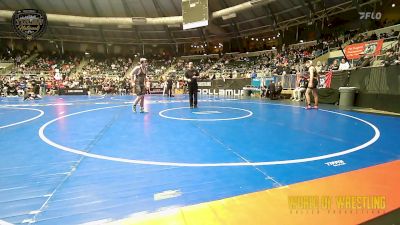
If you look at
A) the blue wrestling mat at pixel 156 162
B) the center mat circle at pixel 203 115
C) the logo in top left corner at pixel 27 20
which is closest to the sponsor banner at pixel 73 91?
the logo in top left corner at pixel 27 20

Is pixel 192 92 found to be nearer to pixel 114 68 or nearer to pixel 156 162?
pixel 156 162

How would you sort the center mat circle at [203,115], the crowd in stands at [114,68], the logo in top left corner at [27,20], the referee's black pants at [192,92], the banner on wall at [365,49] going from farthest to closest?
the logo in top left corner at [27,20] → the crowd in stands at [114,68] → the banner on wall at [365,49] → the referee's black pants at [192,92] → the center mat circle at [203,115]

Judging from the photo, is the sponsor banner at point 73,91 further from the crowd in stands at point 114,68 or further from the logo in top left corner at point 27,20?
the logo in top left corner at point 27,20

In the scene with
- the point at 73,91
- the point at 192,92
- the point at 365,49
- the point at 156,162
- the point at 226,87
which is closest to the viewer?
the point at 156,162

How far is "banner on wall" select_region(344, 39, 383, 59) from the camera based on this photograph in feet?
48.7

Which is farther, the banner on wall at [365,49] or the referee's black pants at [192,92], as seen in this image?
the banner on wall at [365,49]

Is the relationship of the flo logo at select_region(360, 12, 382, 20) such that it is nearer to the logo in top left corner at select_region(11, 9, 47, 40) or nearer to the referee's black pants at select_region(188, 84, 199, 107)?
the referee's black pants at select_region(188, 84, 199, 107)

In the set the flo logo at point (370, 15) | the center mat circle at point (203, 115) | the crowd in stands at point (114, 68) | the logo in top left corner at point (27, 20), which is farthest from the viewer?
the logo in top left corner at point (27, 20)

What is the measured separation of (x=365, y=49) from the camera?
15547mm

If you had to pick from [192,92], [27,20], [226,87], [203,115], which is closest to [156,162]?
[203,115]

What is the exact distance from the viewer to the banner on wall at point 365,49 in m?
14.8

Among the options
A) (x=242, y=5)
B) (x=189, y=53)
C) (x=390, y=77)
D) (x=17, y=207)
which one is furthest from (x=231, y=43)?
(x=17, y=207)

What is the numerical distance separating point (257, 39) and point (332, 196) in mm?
38169

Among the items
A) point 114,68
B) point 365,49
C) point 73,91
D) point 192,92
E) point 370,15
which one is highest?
point 370,15
